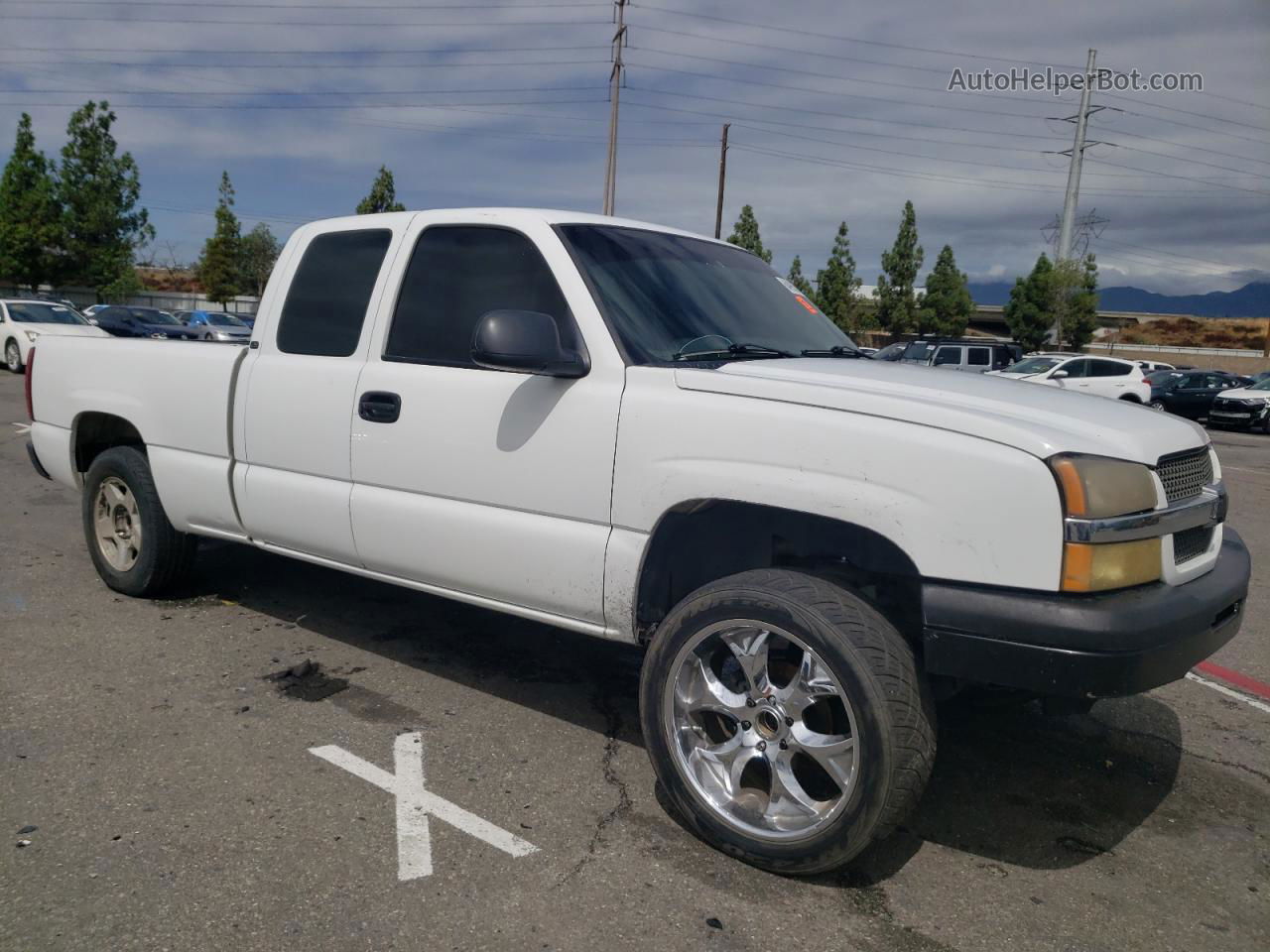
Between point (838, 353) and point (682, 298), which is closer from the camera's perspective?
point (682, 298)

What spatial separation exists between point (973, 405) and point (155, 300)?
5323 cm

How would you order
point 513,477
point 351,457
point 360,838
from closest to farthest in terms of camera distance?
point 360,838 → point 513,477 → point 351,457

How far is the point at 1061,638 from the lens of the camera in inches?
102

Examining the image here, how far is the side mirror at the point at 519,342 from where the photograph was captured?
3.29 meters

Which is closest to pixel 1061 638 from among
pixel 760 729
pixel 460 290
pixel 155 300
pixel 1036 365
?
pixel 760 729

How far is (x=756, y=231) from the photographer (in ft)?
155

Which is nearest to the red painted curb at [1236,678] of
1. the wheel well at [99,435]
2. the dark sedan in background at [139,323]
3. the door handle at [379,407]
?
the door handle at [379,407]

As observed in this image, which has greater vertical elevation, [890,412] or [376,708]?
[890,412]

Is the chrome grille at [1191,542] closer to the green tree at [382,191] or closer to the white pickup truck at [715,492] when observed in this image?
the white pickup truck at [715,492]

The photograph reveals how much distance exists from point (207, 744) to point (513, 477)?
1.50 metres

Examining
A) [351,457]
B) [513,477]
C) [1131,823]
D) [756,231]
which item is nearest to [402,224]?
[351,457]

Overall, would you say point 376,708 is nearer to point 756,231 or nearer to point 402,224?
point 402,224

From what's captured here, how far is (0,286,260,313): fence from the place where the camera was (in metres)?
41.3

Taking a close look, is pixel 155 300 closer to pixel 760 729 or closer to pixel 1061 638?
pixel 760 729
